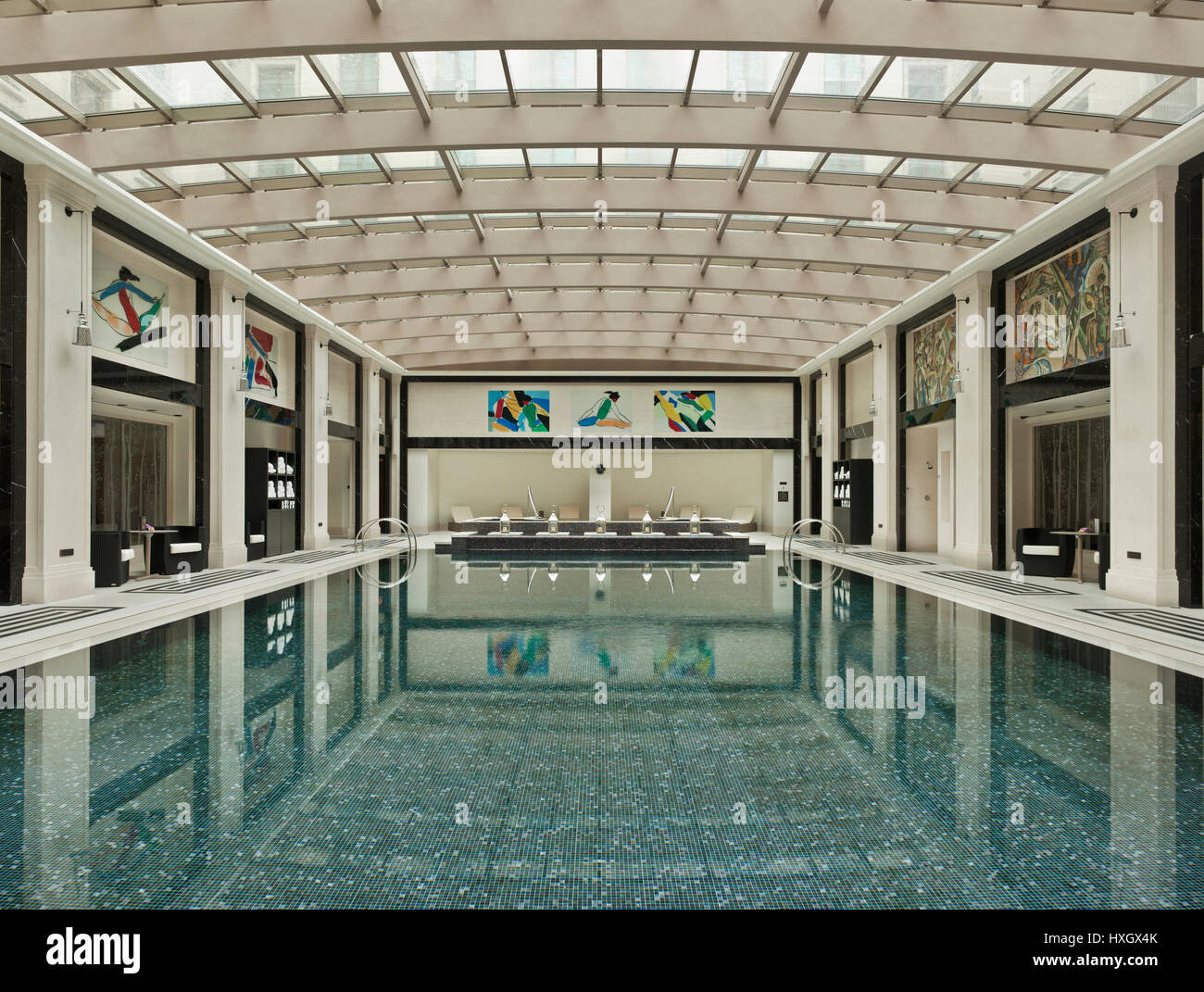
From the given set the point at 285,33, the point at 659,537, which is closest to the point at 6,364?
the point at 285,33

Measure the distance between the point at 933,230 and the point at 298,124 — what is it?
9954 millimetres

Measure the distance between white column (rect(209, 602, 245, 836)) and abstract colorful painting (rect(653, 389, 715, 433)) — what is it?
62.7 feet

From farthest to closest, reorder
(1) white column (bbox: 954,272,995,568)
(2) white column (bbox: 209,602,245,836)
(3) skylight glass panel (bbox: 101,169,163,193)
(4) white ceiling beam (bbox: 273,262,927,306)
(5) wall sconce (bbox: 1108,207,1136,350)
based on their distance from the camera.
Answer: (4) white ceiling beam (bbox: 273,262,927,306) → (1) white column (bbox: 954,272,995,568) → (3) skylight glass panel (bbox: 101,169,163,193) → (5) wall sconce (bbox: 1108,207,1136,350) → (2) white column (bbox: 209,602,245,836)

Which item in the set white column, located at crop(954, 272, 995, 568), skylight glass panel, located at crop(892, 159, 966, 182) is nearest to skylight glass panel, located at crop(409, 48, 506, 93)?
skylight glass panel, located at crop(892, 159, 966, 182)

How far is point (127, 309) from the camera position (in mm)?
11734

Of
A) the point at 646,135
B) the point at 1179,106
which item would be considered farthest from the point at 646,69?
the point at 1179,106

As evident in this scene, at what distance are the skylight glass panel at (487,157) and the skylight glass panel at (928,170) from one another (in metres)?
5.32

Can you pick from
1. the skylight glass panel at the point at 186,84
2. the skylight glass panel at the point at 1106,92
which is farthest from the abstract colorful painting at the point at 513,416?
the skylight glass panel at the point at 1106,92

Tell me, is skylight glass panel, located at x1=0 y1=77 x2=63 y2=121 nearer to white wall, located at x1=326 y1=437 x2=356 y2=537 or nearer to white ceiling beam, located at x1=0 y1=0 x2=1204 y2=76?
white ceiling beam, located at x1=0 y1=0 x2=1204 y2=76

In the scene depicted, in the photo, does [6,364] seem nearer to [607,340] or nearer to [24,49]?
[24,49]

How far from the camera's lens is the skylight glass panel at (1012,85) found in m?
8.19

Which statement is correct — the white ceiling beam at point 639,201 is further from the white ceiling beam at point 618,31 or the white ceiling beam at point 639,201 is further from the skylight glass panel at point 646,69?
the white ceiling beam at point 618,31

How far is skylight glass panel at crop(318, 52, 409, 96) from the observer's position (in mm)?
8352

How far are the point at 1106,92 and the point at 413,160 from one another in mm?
8544
